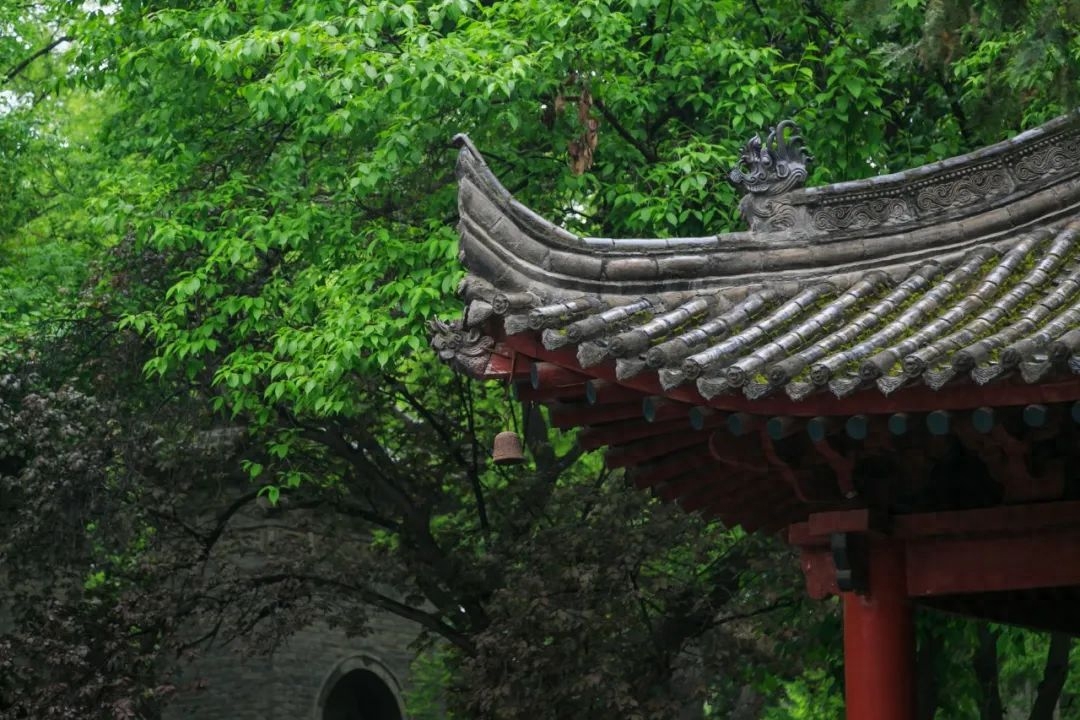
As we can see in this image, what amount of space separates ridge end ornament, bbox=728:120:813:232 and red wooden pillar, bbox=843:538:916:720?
3.85ft

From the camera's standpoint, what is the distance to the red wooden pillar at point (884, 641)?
5676 mm

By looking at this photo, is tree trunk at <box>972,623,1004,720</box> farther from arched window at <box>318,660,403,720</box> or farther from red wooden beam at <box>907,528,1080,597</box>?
arched window at <box>318,660,403,720</box>

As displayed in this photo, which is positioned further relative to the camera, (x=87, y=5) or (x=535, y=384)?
(x=87, y=5)

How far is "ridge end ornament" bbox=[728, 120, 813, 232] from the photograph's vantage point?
5930 mm

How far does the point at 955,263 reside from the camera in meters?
5.72

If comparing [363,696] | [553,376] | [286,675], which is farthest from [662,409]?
[363,696]

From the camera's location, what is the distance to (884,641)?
5699 millimetres

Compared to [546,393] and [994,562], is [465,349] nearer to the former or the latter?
[546,393]

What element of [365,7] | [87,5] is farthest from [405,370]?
[87,5]

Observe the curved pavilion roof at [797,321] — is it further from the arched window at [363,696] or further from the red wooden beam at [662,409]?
the arched window at [363,696]

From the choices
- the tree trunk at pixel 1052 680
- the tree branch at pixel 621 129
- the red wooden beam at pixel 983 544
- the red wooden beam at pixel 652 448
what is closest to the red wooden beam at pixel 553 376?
the red wooden beam at pixel 652 448

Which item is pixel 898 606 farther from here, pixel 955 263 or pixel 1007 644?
pixel 1007 644

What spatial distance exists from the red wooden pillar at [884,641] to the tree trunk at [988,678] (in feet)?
23.3

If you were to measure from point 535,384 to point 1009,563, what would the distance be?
5.48 feet
